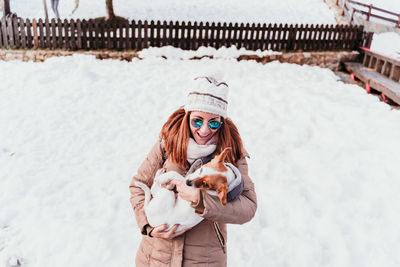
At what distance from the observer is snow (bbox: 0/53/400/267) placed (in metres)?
3.47

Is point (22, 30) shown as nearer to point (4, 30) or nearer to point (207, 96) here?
point (4, 30)

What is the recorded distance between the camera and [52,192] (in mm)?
4242

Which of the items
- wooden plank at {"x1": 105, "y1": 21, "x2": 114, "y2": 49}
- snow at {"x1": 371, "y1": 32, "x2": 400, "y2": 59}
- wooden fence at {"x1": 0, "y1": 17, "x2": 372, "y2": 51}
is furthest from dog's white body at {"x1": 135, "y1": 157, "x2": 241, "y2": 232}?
snow at {"x1": 371, "y1": 32, "x2": 400, "y2": 59}

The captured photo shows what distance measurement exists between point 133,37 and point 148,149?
5663 millimetres

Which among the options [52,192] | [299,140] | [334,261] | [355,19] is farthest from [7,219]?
[355,19]

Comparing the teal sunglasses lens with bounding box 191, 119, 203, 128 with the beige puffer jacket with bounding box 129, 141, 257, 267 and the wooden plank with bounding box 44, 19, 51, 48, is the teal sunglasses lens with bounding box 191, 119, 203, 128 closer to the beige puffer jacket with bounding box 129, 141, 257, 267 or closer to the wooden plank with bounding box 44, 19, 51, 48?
the beige puffer jacket with bounding box 129, 141, 257, 267

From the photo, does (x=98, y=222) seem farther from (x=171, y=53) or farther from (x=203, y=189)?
(x=171, y=53)

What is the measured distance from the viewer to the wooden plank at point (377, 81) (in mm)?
7285

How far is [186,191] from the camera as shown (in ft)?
5.64

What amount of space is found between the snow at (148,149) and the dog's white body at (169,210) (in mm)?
801

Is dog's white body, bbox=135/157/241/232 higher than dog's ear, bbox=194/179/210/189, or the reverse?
dog's ear, bbox=194/179/210/189

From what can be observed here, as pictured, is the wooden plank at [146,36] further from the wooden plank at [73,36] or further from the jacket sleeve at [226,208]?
the jacket sleeve at [226,208]

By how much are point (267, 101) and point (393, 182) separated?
3078 millimetres

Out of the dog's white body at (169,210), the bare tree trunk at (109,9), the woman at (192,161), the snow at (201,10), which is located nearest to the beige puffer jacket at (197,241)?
the woman at (192,161)
